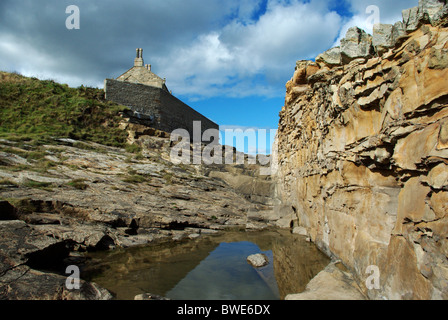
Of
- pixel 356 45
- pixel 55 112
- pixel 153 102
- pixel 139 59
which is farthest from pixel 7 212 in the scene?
pixel 139 59

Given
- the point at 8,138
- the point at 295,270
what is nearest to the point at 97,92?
the point at 8,138

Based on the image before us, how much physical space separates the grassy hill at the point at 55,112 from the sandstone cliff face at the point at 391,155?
16.5 m

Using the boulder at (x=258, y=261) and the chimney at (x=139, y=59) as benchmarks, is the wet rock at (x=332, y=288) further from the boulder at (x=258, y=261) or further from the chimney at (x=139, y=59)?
the chimney at (x=139, y=59)

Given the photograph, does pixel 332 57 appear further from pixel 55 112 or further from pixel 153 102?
pixel 153 102

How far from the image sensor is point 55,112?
68.4ft

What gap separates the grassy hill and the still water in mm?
12814

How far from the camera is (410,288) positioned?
3.47 metres

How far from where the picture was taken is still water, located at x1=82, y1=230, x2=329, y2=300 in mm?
5254

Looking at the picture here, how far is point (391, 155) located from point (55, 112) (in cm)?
2321

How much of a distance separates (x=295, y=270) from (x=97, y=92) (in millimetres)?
24502

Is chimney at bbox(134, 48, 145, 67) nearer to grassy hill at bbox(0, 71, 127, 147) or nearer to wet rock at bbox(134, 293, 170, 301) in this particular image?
grassy hill at bbox(0, 71, 127, 147)

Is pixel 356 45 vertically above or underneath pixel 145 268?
above

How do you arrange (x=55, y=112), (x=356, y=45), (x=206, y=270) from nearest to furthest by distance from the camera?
(x=356, y=45), (x=206, y=270), (x=55, y=112)
